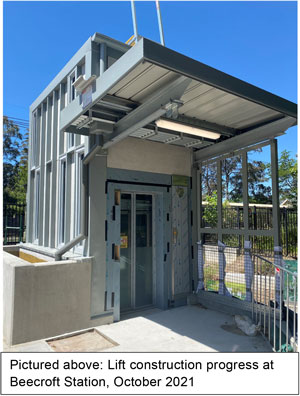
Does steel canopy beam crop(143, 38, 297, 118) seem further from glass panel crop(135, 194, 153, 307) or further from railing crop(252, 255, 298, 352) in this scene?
glass panel crop(135, 194, 153, 307)

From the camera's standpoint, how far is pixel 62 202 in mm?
6176

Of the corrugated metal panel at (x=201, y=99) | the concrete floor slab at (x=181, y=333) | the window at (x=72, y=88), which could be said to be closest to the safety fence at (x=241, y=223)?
the concrete floor slab at (x=181, y=333)

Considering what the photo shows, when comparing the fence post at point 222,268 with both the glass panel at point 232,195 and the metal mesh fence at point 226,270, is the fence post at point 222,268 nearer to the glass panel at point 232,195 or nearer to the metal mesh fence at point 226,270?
the metal mesh fence at point 226,270

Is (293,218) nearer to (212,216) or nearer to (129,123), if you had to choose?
(212,216)

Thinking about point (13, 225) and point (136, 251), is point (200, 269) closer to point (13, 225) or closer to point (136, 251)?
point (136, 251)

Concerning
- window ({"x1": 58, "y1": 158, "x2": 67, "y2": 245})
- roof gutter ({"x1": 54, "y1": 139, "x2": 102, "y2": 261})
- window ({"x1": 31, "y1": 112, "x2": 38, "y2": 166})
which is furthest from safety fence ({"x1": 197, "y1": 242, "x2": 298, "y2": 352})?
window ({"x1": 31, "y1": 112, "x2": 38, "y2": 166})

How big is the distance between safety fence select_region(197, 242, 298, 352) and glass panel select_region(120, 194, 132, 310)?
4.97 feet

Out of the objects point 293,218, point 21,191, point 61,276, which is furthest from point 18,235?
point 293,218

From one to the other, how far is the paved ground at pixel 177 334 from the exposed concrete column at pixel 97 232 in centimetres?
52

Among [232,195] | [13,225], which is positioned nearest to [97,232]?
[232,195]

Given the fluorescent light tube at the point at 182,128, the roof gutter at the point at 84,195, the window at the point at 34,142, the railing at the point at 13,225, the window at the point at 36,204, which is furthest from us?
the railing at the point at 13,225

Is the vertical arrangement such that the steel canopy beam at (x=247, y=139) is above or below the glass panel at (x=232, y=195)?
above

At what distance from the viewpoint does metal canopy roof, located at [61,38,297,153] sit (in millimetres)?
3068

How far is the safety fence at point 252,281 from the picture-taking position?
425 cm
